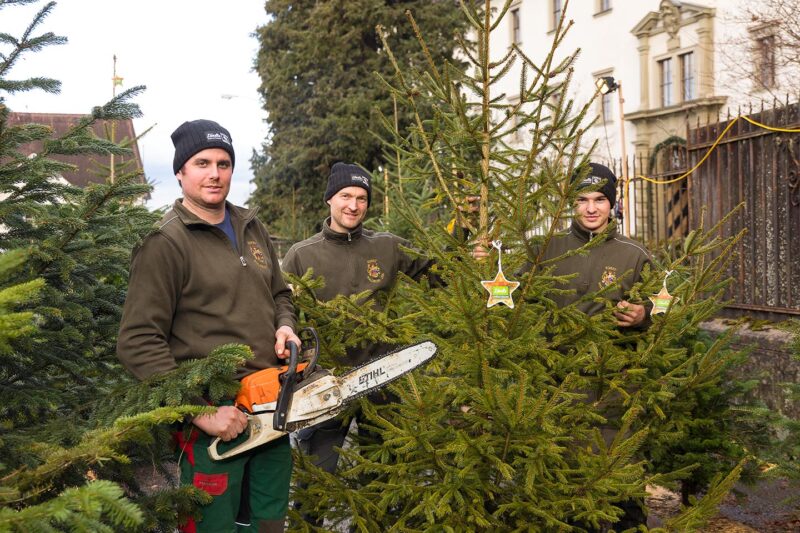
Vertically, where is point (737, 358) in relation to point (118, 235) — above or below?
below

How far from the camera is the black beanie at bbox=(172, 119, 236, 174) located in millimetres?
3232

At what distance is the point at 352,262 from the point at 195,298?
1.72 meters

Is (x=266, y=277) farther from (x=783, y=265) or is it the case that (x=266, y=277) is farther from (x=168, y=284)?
(x=783, y=265)

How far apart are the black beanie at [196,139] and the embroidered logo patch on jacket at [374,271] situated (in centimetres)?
157

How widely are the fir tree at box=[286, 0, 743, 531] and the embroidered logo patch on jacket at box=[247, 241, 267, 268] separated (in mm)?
490

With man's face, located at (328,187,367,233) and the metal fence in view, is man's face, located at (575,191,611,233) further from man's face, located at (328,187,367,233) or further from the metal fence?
the metal fence

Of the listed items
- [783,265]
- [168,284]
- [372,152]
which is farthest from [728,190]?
[372,152]

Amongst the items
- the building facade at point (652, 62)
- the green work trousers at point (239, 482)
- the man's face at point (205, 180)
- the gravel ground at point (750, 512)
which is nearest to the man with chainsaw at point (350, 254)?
the green work trousers at point (239, 482)

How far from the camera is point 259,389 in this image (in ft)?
9.87

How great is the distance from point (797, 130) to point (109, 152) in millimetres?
6330

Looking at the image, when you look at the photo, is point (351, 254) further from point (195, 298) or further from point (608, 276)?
point (195, 298)

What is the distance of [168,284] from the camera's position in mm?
3027

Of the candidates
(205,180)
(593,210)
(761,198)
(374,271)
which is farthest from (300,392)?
(761,198)

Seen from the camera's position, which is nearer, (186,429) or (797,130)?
(186,429)
